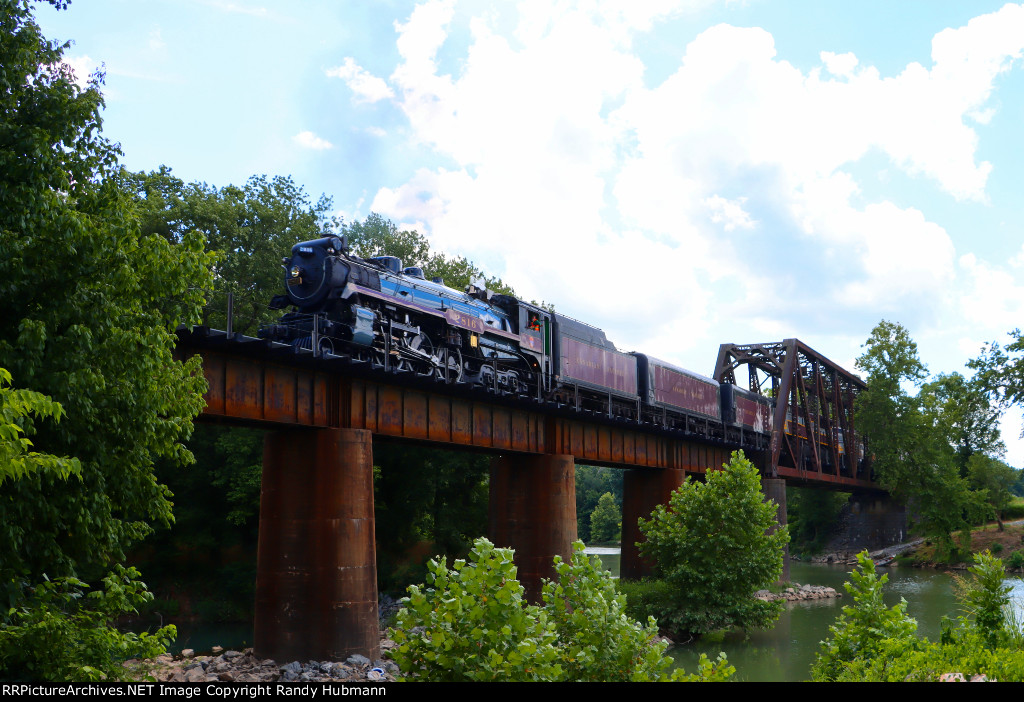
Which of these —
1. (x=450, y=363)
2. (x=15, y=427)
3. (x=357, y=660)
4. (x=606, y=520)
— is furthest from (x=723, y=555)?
(x=606, y=520)

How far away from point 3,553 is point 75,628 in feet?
4.93

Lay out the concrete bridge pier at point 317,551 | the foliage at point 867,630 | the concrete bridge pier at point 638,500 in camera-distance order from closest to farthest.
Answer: the foliage at point 867,630, the concrete bridge pier at point 317,551, the concrete bridge pier at point 638,500

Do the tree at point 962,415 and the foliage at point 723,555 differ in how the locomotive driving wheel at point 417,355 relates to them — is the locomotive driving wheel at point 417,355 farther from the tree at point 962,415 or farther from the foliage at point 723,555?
the tree at point 962,415

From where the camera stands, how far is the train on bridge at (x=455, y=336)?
24828 millimetres

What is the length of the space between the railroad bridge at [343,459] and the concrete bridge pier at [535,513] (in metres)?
0.05

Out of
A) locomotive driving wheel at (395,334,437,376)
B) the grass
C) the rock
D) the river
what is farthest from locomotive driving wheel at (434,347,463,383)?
the grass

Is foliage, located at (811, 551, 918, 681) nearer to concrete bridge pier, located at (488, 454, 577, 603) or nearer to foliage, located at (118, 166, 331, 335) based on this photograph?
concrete bridge pier, located at (488, 454, 577, 603)

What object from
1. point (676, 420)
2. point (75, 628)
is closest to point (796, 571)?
point (676, 420)

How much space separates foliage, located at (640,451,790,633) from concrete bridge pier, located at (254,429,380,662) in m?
12.3

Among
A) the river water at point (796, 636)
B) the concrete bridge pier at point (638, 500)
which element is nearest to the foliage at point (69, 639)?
the river water at point (796, 636)

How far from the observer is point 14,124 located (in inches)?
534

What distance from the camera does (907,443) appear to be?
70.0m

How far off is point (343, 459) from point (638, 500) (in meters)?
22.9
